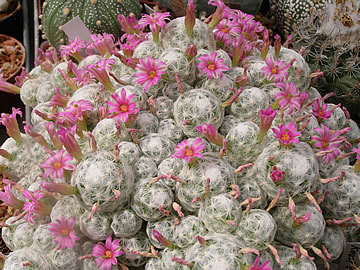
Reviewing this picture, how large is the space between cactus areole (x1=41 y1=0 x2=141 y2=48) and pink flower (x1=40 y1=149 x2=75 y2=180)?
1.16m

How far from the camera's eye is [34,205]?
117 cm

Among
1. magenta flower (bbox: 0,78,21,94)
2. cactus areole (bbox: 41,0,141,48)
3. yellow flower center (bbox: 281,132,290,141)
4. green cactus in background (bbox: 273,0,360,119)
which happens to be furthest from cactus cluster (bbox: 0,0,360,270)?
cactus areole (bbox: 41,0,141,48)

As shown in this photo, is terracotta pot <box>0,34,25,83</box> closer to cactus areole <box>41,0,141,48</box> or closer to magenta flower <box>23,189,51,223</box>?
cactus areole <box>41,0,141,48</box>

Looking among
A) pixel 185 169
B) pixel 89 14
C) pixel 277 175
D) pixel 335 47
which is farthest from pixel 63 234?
pixel 335 47

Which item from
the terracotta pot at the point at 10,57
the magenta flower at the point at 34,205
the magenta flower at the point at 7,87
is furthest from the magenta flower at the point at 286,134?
the terracotta pot at the point at 10,57

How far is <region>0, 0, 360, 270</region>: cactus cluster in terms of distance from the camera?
1.08 metres

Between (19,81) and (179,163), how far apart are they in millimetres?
1003

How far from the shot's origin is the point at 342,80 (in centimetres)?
196

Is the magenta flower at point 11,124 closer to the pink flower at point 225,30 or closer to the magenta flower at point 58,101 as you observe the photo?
the magenta flower at point 58,101

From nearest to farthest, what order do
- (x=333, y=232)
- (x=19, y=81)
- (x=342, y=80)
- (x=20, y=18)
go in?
(x=333, y=232) → (x=19, y=81) → (x=342, y=80) → (x=20, y=18)

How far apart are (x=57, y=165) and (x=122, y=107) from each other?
0.92 feet

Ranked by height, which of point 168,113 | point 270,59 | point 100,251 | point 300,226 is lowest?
point 100,251

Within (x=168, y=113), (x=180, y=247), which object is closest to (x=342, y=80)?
(x=168, y=113)

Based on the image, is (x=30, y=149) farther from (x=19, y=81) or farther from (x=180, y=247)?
(x=180, y=247)
